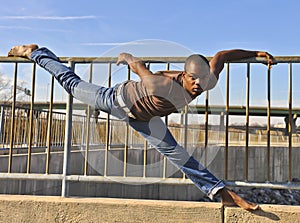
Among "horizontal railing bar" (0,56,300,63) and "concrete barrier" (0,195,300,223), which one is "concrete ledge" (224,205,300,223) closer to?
"concrete barrier" (0,195,300,223)

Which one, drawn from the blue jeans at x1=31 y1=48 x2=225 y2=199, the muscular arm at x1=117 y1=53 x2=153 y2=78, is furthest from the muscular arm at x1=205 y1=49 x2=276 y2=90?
the blue jeans at x1=31 y1=48 x2=225 y2=199

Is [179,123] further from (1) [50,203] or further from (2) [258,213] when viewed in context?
(1) [50,203]

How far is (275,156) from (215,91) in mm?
20970

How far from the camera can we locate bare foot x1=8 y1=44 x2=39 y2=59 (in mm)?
3330

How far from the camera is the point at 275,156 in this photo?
22531 millimetres

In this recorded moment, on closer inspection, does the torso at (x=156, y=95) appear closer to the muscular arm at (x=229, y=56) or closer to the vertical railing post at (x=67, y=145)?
the muscular arm at (x=229, y=56)

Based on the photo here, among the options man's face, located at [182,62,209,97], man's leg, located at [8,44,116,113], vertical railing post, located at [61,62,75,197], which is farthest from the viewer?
vertical railing post, located at [61,62,75,197]

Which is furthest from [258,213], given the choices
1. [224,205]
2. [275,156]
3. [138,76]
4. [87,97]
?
[275,156]

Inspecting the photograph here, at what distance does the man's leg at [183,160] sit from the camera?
115 inches

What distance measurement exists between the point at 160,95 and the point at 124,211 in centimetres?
105

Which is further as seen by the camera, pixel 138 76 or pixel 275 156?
pixel 275 156

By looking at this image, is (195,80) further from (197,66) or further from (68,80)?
(68,80)

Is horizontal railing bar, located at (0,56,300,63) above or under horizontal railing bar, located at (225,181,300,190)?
above

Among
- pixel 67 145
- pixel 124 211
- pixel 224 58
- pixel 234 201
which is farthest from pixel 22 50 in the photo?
pixel 234 201
